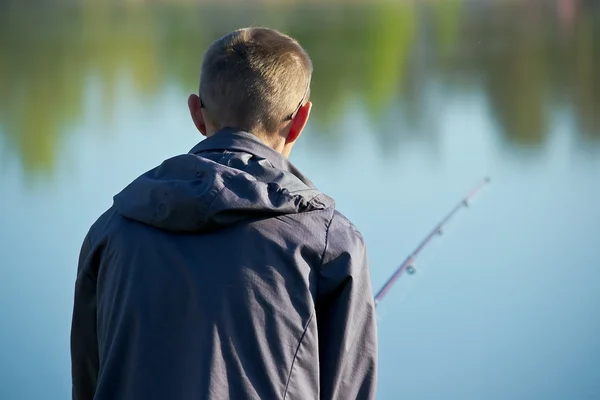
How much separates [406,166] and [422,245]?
183 cm

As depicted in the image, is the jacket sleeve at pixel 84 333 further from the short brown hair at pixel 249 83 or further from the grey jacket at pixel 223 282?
the short brown hair at pixel 249 83

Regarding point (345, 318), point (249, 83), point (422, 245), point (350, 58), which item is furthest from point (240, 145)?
point (350, 58)

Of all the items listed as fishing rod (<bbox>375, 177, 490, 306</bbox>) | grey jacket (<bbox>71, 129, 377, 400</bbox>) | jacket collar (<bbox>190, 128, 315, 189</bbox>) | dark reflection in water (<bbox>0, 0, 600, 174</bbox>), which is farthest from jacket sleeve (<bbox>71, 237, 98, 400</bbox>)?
dark reflection in water (<bbox>0, 0, 600, 174</bbox>)

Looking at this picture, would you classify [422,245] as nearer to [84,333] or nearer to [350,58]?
[84,333]

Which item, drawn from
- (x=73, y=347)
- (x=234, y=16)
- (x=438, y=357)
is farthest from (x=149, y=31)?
(x=73, y=347)

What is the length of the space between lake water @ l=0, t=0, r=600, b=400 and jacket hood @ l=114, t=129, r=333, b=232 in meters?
1.48

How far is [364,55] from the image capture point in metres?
8.52

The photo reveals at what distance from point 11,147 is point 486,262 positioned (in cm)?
311

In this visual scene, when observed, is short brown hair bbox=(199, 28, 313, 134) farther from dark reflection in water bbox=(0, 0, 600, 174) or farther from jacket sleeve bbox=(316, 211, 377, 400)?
dark reflection in water bbox=(0, 0, 600, 174)

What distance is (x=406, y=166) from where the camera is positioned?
4.71m

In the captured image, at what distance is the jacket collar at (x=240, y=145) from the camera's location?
1054 mm

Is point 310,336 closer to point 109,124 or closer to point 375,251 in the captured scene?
point 375,251

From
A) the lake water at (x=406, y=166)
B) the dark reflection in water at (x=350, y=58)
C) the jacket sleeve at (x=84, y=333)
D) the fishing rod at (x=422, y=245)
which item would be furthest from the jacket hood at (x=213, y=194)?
the dark reflection in water at (x=350, y=58)

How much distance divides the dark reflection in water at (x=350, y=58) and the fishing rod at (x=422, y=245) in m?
1.27
